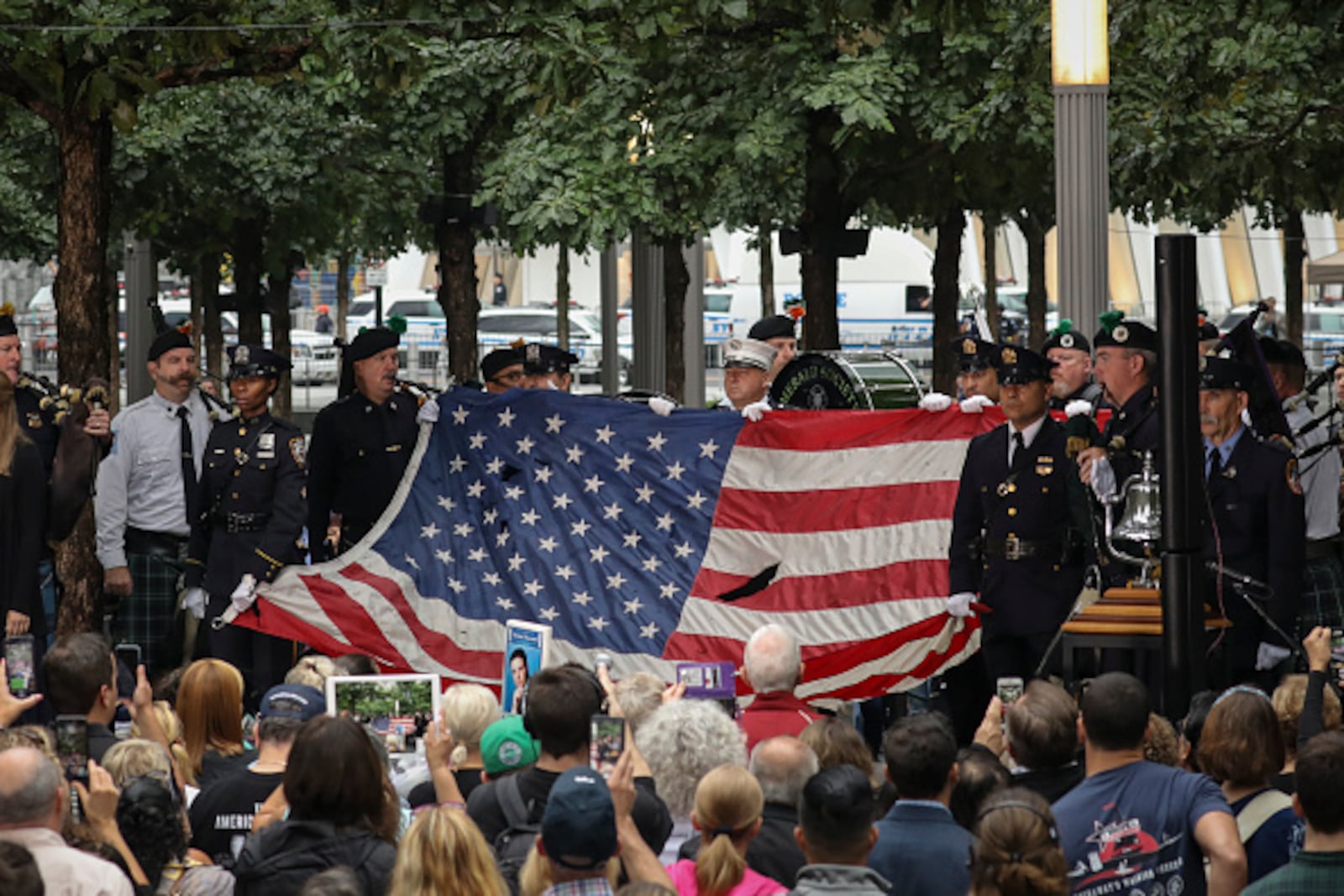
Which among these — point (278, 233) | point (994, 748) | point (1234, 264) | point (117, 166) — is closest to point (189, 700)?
point (994, 748)

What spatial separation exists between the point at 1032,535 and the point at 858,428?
1566 mm

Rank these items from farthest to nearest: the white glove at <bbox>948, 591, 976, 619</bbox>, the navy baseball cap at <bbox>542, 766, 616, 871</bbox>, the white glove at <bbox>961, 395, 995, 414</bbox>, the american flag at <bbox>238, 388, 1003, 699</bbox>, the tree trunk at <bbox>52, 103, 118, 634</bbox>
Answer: the tree trunk at <bbox>52, 103, 118, 634</bbox>, the american flag at <bbox>238, 388, 1003, 699</bbox>, the white glove at <bbox>961, 395, 995, 414</bbox>, the white glove at <bbox>948, 591, 976, 619</bbox>, the navy baseball cap at <bbox>542, 766, 616, 871</bbox>

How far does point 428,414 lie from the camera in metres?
11.8

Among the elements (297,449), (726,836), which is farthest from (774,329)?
(726,836)

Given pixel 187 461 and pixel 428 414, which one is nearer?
pixel 187 461

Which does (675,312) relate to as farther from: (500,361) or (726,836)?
(726,836)

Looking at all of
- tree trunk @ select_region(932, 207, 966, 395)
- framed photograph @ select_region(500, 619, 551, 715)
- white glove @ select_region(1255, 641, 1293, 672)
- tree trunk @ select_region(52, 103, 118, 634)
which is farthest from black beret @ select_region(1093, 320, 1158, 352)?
tree trunk @ select_region(932, 207, 966, 395)

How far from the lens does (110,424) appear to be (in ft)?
38.4

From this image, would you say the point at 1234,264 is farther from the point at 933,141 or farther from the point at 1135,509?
the point at 1135,509

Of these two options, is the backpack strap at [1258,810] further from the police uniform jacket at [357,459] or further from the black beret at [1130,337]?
the police uniform jacket at [357,459]

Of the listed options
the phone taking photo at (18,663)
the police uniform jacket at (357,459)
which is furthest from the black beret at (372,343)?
the phone taking photo at (18,663)

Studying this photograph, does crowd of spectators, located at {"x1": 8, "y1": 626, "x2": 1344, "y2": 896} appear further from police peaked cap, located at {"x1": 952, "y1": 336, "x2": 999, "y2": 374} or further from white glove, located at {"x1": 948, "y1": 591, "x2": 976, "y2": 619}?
police peaked cap, located at {"x1": 952, "y1": 336, "x2": 999, "y2": 374}

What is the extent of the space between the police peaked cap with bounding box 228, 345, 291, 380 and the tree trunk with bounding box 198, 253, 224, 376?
16.8m

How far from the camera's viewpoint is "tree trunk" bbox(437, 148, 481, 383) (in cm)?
2667
